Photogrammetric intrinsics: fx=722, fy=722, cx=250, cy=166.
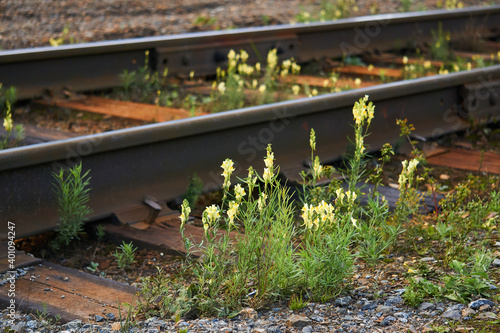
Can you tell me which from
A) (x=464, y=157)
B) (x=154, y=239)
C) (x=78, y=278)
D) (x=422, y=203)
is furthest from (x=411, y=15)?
(x=78, y=278)

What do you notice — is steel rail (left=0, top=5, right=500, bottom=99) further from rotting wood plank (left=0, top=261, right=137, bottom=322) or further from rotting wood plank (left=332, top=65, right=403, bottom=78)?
rotting wood plank (left=0, top=261, right=137, bottom=322)

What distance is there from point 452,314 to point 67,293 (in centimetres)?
169

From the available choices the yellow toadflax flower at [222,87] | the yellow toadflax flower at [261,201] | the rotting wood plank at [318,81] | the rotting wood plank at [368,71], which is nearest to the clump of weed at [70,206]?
the yellow toadflax flower at [261,201]

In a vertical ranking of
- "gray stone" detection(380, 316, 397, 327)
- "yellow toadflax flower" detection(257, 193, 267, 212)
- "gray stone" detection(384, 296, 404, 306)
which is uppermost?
"yellow toadflax flower" detection(257, 193, 267, 212)

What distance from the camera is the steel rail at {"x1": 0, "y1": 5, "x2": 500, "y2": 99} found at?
251 inches

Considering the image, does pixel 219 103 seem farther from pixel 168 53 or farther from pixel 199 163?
pixel 199 163

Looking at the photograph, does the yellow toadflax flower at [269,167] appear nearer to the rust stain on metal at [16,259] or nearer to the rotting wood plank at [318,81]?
the rust stain on metal at [16,259]

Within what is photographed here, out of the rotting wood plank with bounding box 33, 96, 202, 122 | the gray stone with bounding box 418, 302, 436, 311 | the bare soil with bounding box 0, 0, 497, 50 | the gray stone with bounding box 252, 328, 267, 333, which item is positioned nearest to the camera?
the gray stone with bounding box 252, 328, 267, 333

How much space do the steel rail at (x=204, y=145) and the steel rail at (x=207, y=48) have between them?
242cm

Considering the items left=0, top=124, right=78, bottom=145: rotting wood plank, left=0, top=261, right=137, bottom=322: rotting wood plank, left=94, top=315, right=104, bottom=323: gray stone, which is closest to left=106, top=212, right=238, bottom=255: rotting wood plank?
left=0, top=261, right=137, bottom=322: rotting wood plank

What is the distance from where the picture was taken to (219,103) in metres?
6.33

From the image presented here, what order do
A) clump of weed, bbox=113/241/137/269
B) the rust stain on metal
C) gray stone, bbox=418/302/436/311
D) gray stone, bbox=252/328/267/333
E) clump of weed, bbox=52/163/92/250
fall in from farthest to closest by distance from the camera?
clump of weed, bbox=52/163/92/250 → clump of weed, bbox=113/241/137/269 → the rust stain on metal → gray stone, bbox=418/302/436/311 → gray stone, bbox=252/328/267/333

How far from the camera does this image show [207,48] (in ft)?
24.9

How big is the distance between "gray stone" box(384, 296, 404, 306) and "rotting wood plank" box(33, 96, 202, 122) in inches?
119
